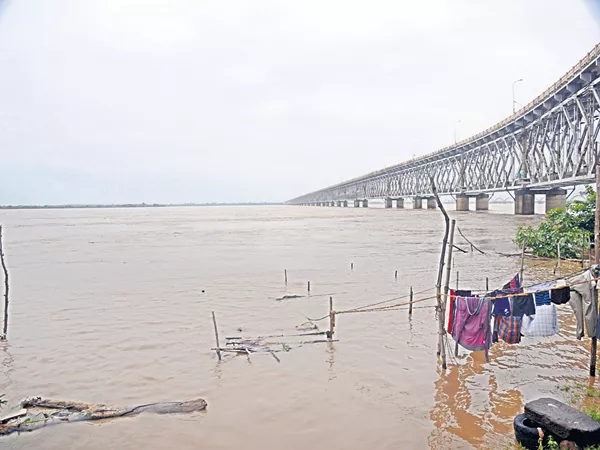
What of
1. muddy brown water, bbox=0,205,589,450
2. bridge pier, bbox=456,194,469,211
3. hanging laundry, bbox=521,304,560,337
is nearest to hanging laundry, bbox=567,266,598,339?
hanging laundry, bbox=521,304,560,337

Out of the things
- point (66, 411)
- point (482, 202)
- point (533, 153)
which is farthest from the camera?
point (482, 202)

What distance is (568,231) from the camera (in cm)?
2103

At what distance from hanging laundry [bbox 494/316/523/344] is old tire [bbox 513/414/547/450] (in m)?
3.19

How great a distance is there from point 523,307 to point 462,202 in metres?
81.2

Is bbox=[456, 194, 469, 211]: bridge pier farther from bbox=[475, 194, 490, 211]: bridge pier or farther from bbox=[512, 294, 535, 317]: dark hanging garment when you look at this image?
bbox=[512, 294, 535, 317]: dark hanging garment

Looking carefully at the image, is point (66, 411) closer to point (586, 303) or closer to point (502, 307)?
point (502, 307)

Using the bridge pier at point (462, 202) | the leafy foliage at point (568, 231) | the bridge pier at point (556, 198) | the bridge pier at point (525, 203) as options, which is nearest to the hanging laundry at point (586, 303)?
the leafy foliage at point (568, 231)

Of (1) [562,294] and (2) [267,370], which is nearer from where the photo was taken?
(1) [562,294]

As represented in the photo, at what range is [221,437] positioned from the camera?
6730 mm

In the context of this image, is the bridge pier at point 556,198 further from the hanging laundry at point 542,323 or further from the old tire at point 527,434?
the old tire at point 527,434

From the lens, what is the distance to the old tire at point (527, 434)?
5.68 meters

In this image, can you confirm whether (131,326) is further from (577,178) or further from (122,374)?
(577,178)

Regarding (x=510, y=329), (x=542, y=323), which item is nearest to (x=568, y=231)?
(x=542, y=323)

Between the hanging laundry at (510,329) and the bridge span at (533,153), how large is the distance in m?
3.94
